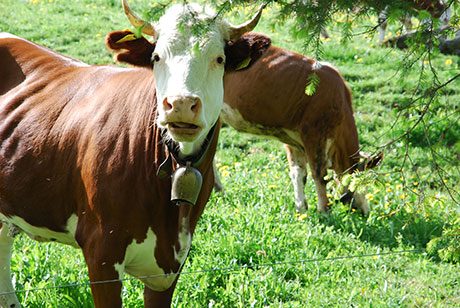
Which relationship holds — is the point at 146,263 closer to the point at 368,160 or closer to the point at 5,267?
the point at 368,160

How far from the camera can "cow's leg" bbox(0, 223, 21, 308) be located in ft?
13.2

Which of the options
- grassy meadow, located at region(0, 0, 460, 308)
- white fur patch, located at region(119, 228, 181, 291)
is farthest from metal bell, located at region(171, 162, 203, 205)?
grassy meadow, located at region(0, 0, 460, 308)

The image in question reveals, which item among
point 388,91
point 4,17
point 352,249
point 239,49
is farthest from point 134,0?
point 239,49

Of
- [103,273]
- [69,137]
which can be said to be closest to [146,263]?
[103,273]

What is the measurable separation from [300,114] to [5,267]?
11.8 feet

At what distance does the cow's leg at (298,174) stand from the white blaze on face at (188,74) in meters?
3.21

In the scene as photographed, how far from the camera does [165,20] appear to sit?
2.99 meters

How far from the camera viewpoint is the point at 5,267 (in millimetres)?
4168

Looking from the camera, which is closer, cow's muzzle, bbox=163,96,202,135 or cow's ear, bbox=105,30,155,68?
cow's muzzle, bbox=163,96,202,135

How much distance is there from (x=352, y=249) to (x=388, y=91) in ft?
15.3

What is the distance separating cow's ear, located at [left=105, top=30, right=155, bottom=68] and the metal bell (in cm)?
70

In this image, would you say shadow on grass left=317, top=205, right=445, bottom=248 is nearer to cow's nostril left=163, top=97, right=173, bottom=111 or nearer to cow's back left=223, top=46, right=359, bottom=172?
cow's back left=223, top=46, right=359, bottom=172

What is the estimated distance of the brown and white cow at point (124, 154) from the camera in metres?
2.84

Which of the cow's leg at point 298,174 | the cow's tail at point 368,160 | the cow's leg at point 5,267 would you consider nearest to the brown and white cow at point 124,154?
the cow's leg at point 5,267
